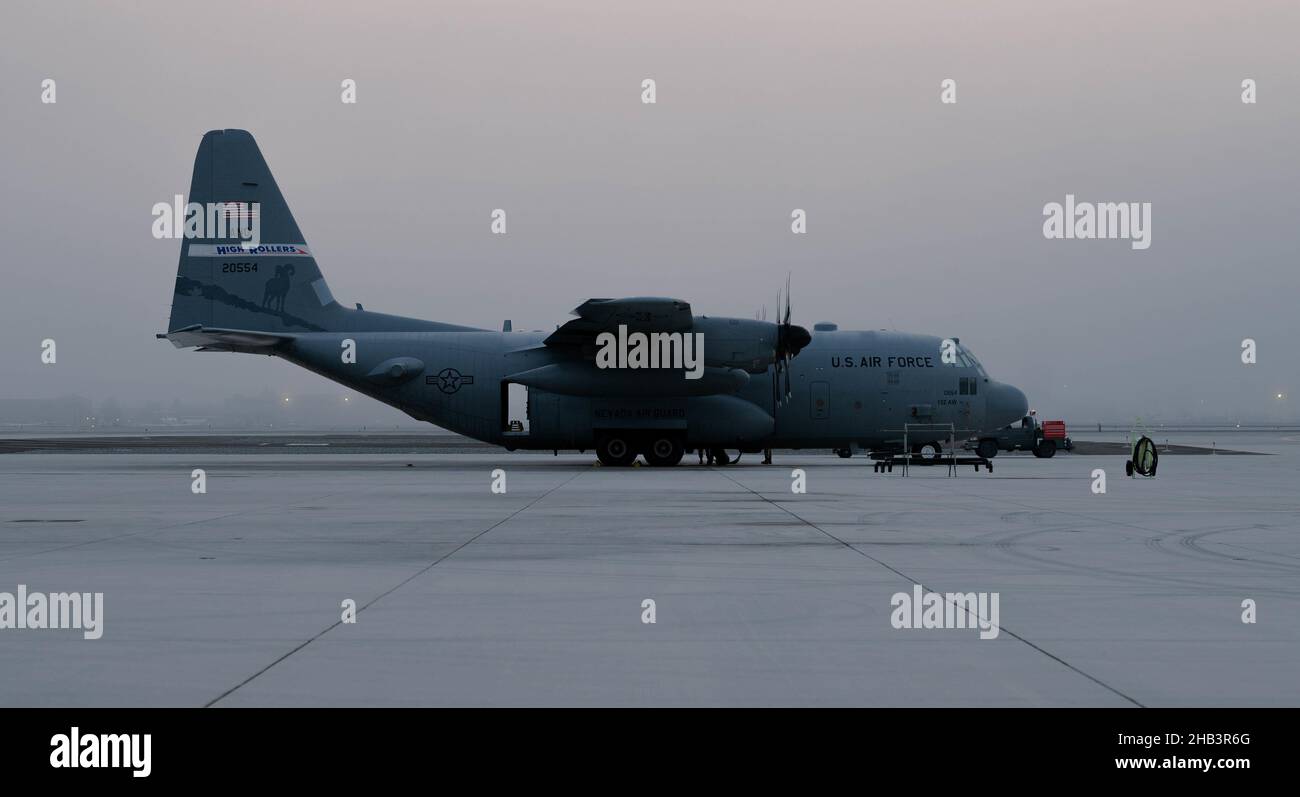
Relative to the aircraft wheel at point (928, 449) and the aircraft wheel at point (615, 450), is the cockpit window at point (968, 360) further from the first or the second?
the aircraft wheel at point (615, 450)

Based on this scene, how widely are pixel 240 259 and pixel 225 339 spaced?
359 cm

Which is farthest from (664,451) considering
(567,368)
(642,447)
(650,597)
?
(650,597)

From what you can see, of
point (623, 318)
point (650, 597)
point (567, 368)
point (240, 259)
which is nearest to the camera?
point (650, 597)

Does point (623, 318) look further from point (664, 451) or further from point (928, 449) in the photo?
point (928, 449)

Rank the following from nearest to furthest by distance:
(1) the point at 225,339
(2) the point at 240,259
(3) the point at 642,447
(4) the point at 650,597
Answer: (4) the point at 650,597, (1) the point at 225,339, (3) the point at 642,447, (2) the point at 240,259

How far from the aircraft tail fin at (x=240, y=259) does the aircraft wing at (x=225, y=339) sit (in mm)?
834

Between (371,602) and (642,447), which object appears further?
(642,447)

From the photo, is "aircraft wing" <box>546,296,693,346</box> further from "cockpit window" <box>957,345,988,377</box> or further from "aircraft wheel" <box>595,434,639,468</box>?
"cockpit window" <box>957,345,988,377</box>

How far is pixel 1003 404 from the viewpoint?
40156mm

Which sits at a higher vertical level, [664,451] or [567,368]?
[567,368]

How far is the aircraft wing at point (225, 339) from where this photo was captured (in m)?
37.8

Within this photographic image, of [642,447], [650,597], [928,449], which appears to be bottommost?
[928,449]

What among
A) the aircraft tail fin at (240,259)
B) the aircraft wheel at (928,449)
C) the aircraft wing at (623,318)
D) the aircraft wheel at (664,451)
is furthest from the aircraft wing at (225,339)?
the aircraft wheel at (928,449)
